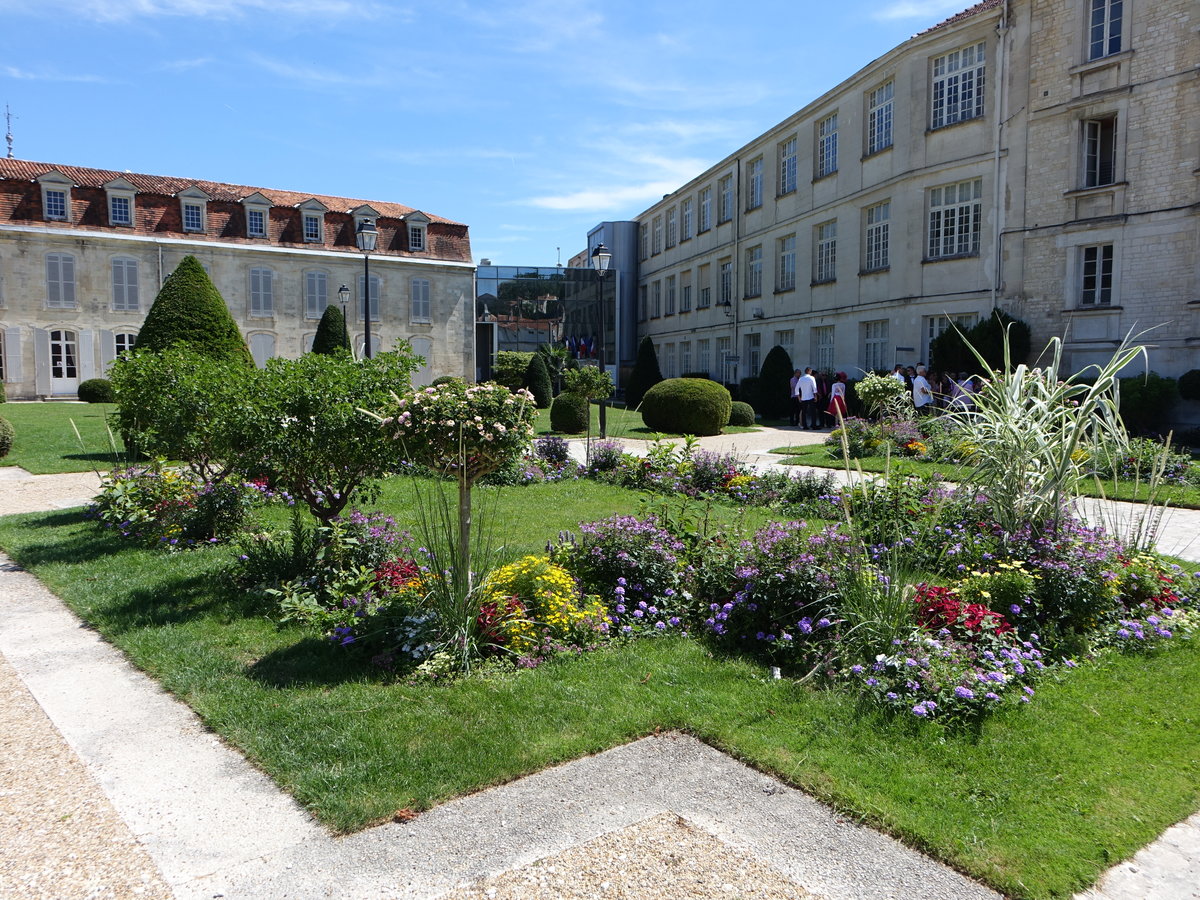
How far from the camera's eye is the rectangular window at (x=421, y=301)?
1640 inches

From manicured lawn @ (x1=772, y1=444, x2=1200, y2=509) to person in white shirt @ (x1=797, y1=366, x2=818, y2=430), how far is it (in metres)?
4.41

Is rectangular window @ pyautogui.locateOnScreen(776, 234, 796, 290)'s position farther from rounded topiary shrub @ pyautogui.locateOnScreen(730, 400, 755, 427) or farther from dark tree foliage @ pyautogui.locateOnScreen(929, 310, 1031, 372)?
dark tree foliage @ pyautogui.locateOnScreen(929, 310, 1031, 372)

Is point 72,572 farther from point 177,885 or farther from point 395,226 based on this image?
point 395,226

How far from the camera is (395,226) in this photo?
41375 mm

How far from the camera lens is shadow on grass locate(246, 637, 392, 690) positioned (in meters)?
4.55

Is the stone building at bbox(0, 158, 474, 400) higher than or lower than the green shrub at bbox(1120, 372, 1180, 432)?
higher

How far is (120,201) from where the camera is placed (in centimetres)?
3484

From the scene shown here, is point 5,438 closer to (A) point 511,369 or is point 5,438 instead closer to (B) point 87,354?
(A) point 511,369

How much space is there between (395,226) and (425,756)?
41.0m

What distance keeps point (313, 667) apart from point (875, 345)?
893 inches

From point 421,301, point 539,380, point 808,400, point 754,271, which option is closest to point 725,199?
point 754,271

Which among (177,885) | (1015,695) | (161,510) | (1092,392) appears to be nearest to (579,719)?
(177,885)

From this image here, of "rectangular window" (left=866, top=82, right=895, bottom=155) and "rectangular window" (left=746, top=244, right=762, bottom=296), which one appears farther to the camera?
"rectangular window" (left=746, top=244, right=762, bottom=296)

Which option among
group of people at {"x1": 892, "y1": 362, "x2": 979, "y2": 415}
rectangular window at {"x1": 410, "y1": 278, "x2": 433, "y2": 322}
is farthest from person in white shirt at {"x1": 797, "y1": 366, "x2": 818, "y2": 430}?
rectangular window at {"x1": 410, "y1": 278, "x2": 433, "y2": 322}
